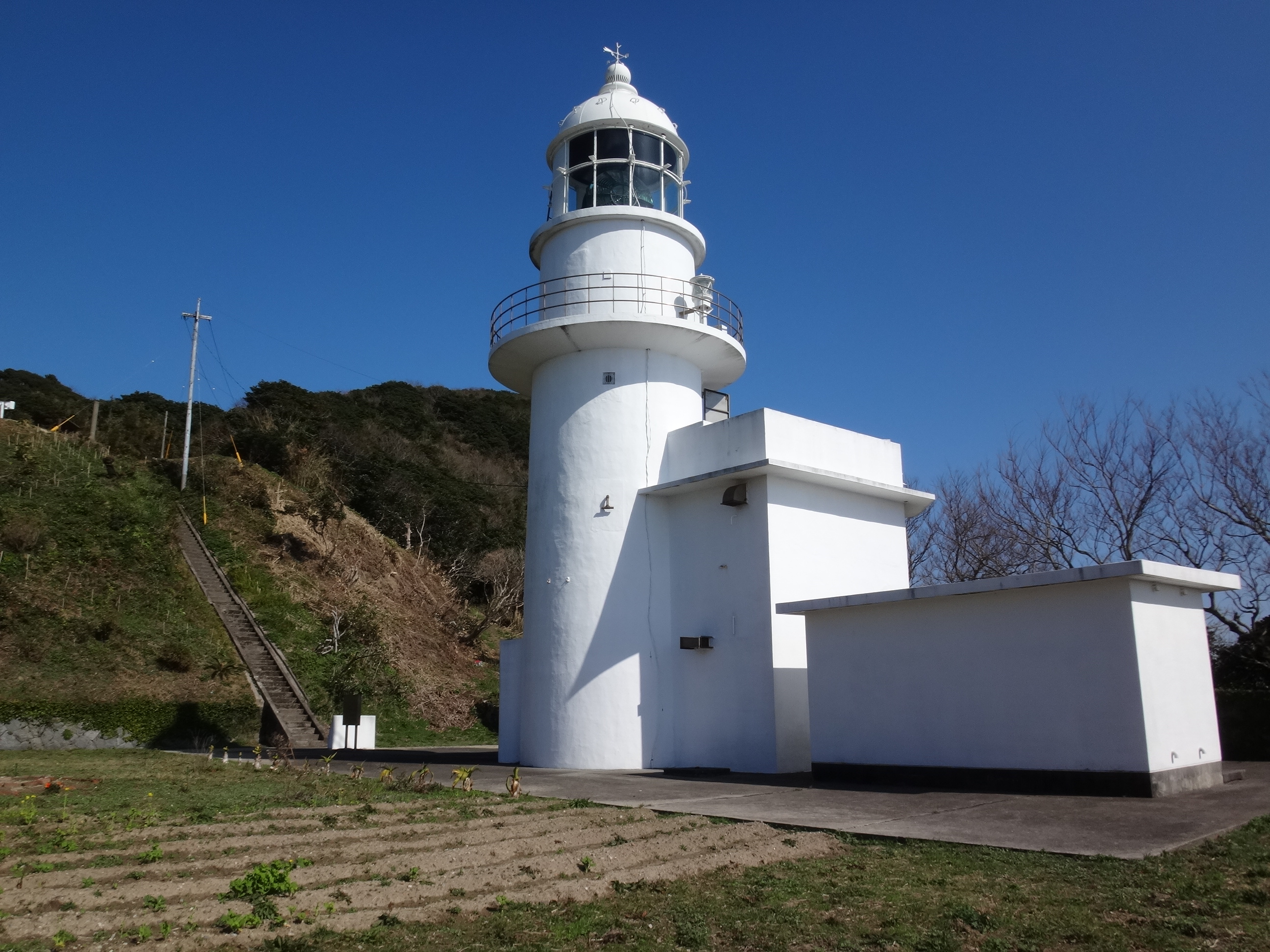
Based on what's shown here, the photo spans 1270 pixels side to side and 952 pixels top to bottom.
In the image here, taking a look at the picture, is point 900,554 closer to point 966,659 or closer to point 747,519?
point 747,519

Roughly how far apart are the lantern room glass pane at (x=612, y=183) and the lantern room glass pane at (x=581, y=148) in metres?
0.39

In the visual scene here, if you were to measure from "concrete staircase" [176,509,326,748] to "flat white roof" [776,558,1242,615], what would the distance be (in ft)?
40.9

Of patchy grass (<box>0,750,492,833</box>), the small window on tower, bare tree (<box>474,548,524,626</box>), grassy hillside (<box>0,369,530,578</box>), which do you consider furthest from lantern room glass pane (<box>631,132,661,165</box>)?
grassy hillside (<box>0,369,530,578</box>)

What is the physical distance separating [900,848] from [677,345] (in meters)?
11.7

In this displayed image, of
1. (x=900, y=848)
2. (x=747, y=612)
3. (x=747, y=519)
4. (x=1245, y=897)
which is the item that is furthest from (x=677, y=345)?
(x=1245, y=897)

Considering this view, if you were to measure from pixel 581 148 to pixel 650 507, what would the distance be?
25.0 feet

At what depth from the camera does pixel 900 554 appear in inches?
726

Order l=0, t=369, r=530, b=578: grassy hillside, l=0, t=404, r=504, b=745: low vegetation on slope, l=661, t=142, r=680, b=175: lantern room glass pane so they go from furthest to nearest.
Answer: l=0, t=369, r=530, b=578: grassy hillside → l=0, t=404, r=504, b=745: low vegetation on slope → l=661, t=142, r=680, b=175: lantern room glass pane

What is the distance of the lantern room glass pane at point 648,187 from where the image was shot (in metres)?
18.8

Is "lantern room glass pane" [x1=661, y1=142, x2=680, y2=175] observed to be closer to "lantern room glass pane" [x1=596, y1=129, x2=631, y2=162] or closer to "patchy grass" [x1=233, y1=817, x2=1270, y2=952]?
"lantern room glass pane" [x1=596, y1=129, x2=631, y2=162]

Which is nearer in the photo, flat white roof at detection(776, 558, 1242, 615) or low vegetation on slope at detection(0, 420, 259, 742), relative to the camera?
flat white roof at detection(776, 558, 1242, 615)

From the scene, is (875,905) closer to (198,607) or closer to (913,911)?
(913,911)

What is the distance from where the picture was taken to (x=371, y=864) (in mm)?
6824

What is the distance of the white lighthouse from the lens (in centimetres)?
1590
